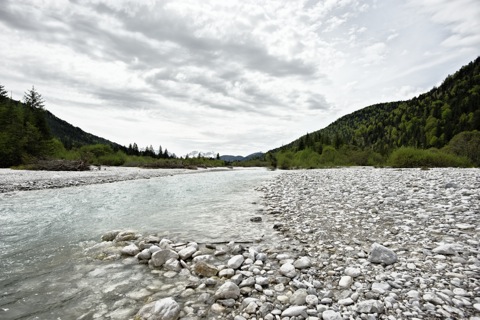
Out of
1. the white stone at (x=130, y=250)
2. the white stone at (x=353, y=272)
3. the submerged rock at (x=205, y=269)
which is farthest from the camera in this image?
the white stone at (x=130, y=250)

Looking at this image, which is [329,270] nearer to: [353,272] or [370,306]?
[353,272]

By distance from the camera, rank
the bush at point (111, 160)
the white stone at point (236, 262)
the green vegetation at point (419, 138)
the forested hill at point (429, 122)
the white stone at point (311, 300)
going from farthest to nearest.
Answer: the forested hill at point (429, 122) → the bush at point (111, 160) → the green vegetation at point (419, 138) → the white stone at point (236, 262) → the white stone at point (311, 300)

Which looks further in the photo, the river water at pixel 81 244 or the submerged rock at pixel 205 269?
the submerged rock at pixel 205 269

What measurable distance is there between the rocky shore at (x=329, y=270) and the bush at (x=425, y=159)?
30.6m

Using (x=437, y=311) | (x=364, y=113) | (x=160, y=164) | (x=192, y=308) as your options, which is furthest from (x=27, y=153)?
(x=364, y=113)

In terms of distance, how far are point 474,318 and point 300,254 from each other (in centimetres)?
261

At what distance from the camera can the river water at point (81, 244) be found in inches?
132

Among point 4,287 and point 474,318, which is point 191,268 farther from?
point 474,318

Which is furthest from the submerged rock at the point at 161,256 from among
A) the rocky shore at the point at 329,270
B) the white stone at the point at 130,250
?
the white stone at the point at 130,250

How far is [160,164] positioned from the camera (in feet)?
194

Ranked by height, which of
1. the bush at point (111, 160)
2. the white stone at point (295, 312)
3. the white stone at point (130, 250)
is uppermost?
the bush at point (111, 160)

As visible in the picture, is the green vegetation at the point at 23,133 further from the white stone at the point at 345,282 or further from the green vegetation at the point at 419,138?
the green vegetation at the point at 419,138

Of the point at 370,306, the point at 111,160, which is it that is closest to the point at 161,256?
the point at 370,306

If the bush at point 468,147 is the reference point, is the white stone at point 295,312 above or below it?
below
